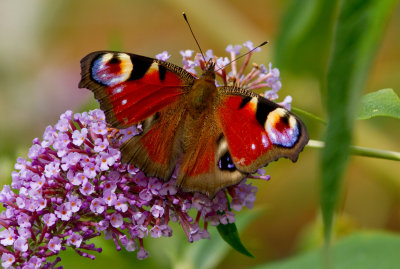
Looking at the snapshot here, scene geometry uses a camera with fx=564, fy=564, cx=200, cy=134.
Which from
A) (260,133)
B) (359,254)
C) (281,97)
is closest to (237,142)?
(260,133)

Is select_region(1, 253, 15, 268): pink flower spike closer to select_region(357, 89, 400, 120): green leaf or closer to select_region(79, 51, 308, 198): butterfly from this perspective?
select_region(79, 51, 308, 198): butterfly

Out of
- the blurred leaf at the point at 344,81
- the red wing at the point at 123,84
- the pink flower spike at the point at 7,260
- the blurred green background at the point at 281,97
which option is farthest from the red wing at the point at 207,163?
the blurred green background at the point at 281,97

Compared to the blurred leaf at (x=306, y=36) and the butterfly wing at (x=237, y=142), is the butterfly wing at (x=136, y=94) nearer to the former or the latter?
the butterfly wing at (x=237, y=142)

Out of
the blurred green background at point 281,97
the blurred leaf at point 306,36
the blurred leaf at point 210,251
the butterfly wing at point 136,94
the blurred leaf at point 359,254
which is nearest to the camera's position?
the butterfly wing at point 136,94

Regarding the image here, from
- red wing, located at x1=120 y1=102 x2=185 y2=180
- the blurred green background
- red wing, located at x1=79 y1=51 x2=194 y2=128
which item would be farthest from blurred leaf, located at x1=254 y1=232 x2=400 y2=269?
red wing, located at x1=79 y1=51 x2=194 y2=128

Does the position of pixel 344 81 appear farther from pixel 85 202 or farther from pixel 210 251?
pixel 210 251

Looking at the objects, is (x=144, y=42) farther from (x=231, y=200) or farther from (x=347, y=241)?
(x=231, y=200)

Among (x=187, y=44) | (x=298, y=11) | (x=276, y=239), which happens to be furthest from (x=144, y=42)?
(x=298, y=11)
